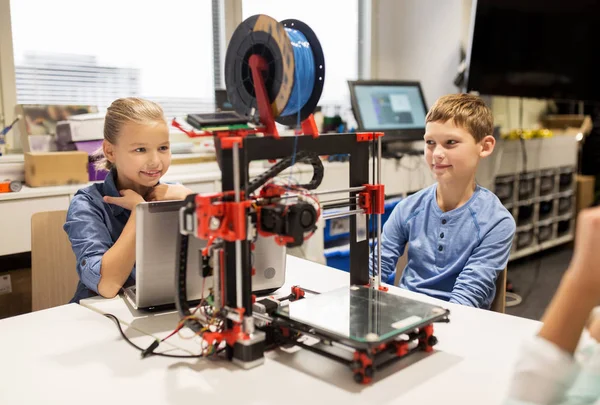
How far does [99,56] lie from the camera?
3111mm

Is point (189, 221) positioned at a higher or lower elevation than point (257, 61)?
lower

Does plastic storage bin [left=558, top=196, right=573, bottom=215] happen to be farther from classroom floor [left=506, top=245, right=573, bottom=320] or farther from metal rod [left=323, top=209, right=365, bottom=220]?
metal rod [left=323, top=209, right=365, bottom=220]

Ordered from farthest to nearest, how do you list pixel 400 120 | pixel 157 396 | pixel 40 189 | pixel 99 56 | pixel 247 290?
pixel 400 120 < pixel 99 56 < pixel 40 189 < pixel 247 290 < pixel 157 396

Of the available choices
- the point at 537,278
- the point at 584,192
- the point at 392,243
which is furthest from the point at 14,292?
the point at 584,192

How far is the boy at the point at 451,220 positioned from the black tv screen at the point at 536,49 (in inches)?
79.7

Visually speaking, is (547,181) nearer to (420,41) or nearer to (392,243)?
(420,41)

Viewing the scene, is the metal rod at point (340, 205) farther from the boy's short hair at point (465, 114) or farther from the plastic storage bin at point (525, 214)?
the plastic storage bin at point (525, 214)

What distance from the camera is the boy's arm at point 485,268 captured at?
150 cm

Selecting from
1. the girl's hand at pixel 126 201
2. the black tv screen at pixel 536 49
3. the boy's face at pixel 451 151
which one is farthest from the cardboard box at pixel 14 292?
the black tv screen at pixel 536 49

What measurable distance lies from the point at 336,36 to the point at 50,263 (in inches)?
118

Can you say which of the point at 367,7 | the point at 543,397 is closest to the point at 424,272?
the point at 543,397

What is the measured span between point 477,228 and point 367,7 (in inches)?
124

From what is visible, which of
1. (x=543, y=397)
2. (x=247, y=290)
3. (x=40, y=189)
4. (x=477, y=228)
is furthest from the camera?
(x=40, y=189)

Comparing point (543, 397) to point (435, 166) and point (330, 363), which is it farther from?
point (435, 166)
